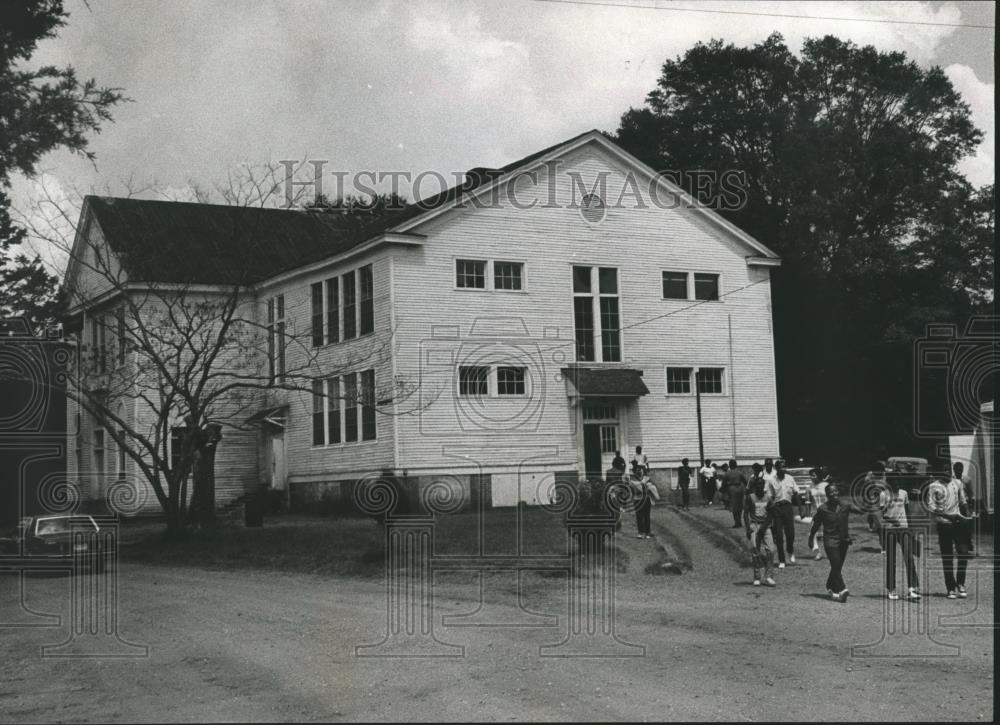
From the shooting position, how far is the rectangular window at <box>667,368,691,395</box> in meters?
33.6

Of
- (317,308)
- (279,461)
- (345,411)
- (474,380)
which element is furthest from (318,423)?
(474,380)

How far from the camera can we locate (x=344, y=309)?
33.3 m

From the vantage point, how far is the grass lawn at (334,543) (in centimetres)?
2247

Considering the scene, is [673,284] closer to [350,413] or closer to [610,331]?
[610,331]

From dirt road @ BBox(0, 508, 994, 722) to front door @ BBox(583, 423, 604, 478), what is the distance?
12.6 metres

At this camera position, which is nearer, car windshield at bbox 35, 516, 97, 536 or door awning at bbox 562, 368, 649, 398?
car windshield at bbox 35, 516, 97, 536

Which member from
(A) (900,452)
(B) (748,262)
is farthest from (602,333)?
(A) (900,452)

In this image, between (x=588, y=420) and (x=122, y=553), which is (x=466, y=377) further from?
(x=122, y=553)

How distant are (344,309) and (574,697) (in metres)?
24.0

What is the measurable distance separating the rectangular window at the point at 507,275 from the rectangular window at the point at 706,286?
526 cm

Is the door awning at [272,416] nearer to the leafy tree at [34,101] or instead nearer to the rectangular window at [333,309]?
the rectangular window at [333,309]

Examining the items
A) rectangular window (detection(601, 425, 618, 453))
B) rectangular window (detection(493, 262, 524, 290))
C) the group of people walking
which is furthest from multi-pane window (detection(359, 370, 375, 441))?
the group of people walking

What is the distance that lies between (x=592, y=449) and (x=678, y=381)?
3293mm

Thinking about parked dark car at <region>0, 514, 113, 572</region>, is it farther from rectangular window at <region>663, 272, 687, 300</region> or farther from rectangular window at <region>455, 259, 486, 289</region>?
rectangular window at <region>663, 272, 687, 300</region>
